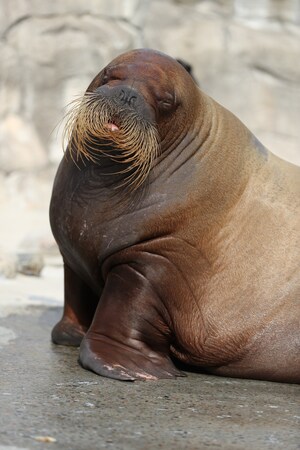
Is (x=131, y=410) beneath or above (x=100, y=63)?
above

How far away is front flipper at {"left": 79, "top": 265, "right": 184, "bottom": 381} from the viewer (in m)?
4.50

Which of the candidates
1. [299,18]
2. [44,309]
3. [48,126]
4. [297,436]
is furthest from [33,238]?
[297,436]

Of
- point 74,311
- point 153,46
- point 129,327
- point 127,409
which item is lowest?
point 153,46

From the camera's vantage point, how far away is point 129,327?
4555 mm

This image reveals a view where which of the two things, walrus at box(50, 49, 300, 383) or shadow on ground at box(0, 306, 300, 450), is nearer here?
shadow on ground at box(0, 306, 300, 450)

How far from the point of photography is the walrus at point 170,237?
457cm

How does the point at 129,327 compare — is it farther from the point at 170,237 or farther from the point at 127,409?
the point at 127,409

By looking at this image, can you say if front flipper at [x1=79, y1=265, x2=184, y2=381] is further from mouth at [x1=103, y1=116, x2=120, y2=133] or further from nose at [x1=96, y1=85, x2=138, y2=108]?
nose at [x1=96, y1=85, x2=138, y2=108]

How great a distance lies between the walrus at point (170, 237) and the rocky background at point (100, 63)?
17.9 feet

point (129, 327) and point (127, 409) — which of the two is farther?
point (129, 327)

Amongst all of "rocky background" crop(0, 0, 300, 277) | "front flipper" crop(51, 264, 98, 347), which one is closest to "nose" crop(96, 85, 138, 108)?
"front flipper" crop(51, 264, 98, 347)

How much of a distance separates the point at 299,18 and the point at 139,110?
1027cm

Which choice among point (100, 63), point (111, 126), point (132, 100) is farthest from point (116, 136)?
point (100, 63)

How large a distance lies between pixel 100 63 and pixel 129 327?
8364 mm
